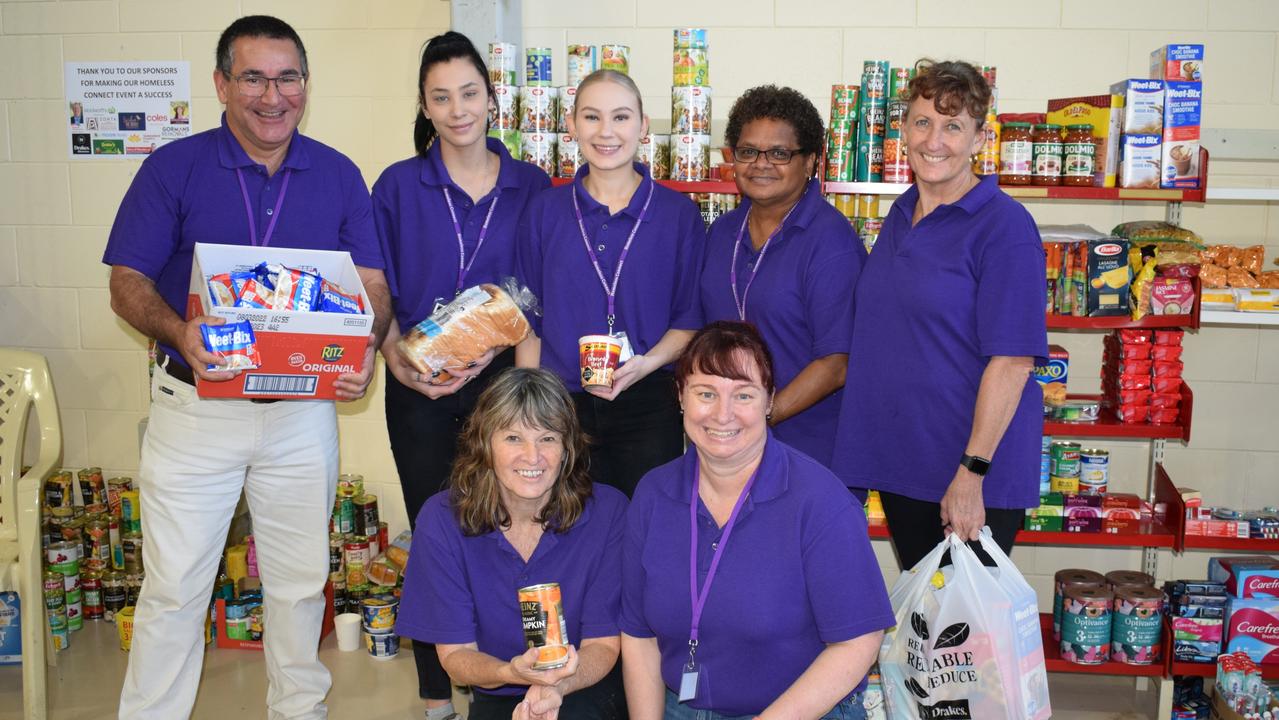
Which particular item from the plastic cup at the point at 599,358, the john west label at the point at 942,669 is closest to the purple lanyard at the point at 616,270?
the plastic cup at the point at 599,358

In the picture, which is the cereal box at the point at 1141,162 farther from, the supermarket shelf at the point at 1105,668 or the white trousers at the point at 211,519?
the white trousers at the point at 211,519

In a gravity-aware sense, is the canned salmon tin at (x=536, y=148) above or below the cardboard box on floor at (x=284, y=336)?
above

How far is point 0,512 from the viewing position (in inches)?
143

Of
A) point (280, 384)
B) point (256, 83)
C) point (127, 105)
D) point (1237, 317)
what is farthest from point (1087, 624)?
point (127, 105)

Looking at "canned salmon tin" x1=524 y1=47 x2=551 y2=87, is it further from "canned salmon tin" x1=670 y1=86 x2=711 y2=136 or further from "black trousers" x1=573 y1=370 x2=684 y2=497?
"black trousers" x1=573 y1=370 x2=684 y2=497

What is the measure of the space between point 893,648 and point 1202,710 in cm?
170

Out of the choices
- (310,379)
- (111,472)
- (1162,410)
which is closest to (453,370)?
(310,379)

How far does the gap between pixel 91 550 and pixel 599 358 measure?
9.85 feet

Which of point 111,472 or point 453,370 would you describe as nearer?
point 453,370

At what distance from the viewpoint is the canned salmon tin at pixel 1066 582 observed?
143 inches

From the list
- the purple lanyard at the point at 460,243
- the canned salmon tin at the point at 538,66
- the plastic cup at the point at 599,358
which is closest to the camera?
the plastic cup at the point at 599,358

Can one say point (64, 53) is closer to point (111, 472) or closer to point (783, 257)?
point (111, 472)

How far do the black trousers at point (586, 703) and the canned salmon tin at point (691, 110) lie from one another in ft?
5.96

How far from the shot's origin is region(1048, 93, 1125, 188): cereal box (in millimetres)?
3455
